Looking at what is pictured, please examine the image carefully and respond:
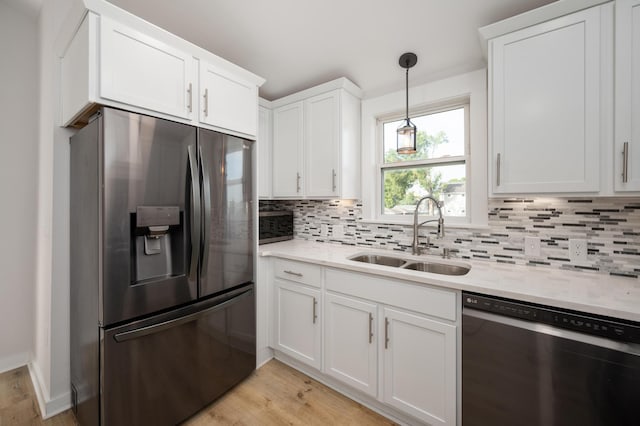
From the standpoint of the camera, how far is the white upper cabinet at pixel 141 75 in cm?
129

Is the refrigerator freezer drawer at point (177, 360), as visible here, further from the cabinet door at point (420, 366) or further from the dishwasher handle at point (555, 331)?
the dishwasher handle at point (555, 331)

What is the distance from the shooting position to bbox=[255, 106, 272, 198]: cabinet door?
2.66 meters

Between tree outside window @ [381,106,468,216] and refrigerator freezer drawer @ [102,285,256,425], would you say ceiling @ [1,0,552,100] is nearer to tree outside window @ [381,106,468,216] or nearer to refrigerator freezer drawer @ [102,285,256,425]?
tree outside window @ [381,106,468,216]

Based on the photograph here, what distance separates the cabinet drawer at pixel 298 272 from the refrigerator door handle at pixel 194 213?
2.49ft

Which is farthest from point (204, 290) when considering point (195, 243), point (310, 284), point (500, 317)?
point (500, 317)

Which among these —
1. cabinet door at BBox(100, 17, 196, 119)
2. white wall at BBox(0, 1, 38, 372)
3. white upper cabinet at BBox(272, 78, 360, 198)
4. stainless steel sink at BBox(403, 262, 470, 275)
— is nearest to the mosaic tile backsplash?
stainless steel sink at BBox(403, 262, 470, 275)

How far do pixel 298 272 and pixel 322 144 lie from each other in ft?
3.71

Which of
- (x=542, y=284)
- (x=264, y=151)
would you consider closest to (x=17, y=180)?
(x=264, y=151)

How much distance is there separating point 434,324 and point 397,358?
0.34m

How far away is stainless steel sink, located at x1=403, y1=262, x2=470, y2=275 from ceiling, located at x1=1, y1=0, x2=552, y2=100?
4.77 feet

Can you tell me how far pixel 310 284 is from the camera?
2.04m

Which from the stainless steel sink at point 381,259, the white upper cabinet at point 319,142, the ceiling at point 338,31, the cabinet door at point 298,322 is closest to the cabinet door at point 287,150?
the white upper cabinet at point 319,142

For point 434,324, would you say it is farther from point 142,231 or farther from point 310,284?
point 142,231

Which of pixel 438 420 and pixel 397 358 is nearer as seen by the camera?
pixel 438 420
